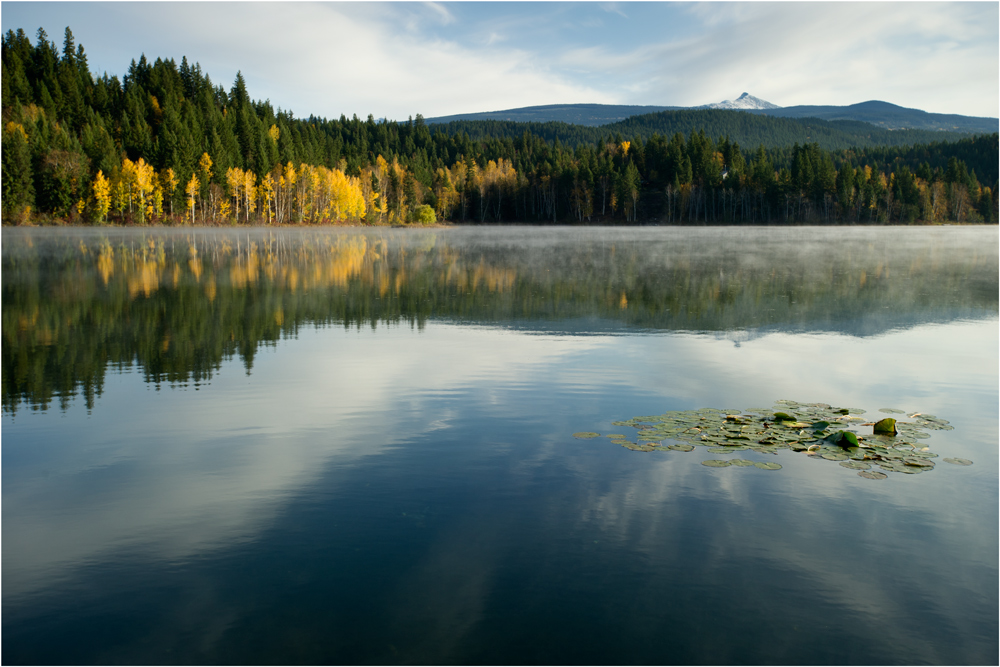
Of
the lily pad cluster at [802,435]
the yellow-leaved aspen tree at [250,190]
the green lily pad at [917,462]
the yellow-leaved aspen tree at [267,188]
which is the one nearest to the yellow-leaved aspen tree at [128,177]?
the yellow-leaved aspen tree at [250,190]

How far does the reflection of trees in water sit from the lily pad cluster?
24.3 feet

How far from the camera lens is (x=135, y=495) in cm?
673

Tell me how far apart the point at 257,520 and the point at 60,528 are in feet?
5.73

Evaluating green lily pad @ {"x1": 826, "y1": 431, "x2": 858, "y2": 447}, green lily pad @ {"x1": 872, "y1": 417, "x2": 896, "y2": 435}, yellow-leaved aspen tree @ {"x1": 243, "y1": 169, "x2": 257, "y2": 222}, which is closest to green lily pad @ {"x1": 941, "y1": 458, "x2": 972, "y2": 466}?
green lily pad @ {"x1": 872, "y1": 417, "x2": 896, "y2": 435}

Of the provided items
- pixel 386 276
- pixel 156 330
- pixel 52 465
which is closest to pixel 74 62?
pixel 386 276

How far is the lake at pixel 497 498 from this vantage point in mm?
4566

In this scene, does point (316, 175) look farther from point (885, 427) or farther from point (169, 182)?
point (885, 427)

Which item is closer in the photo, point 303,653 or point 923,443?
point 303,653

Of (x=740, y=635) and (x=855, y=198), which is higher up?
(x=855, y=198)

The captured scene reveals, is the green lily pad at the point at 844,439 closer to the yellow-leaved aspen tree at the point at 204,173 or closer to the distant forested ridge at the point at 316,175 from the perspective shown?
the distant forested ridge at the point at 316,175

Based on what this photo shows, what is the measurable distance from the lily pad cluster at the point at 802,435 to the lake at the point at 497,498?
5cm

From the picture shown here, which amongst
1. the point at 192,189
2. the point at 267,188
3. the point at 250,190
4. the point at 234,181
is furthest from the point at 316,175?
the point at 192,189

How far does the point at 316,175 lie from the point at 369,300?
349 feet

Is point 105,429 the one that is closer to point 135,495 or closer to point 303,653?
point 135,495
